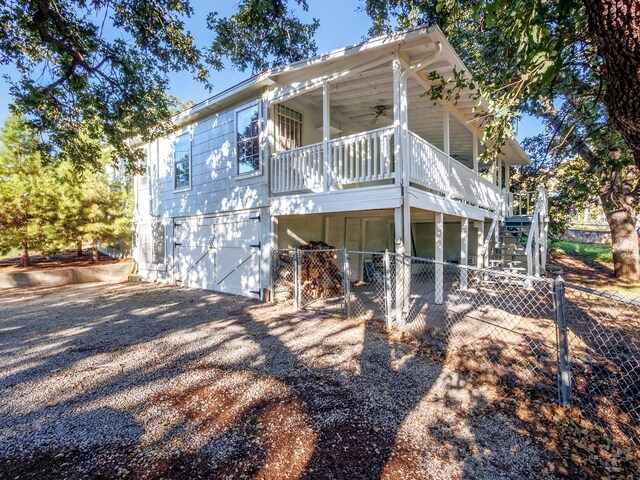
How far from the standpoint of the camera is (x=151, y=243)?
1128 centimetres

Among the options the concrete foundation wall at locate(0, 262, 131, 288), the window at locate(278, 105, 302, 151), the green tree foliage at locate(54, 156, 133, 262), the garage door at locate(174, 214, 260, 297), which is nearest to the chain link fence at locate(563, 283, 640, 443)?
the garage door at locate(174, 214, 260, 297)

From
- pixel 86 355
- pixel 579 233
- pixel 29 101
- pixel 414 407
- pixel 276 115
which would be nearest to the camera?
pixel 414 407

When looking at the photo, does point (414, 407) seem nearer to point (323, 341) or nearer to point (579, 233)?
point (323, 341)

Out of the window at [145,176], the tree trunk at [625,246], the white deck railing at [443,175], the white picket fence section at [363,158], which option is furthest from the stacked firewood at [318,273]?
the tree trunk at [625,246]

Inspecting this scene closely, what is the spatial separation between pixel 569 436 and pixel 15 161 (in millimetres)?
14705

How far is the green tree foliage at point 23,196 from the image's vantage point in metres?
9.60

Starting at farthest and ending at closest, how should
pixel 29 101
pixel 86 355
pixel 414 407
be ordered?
pixel 29 101, pixel 86 355, pixel 414 407

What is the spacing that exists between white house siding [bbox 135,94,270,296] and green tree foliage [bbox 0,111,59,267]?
2727 mm

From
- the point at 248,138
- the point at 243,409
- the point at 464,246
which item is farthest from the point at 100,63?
the point at 464,246

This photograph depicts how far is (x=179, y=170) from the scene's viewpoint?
10.3 m

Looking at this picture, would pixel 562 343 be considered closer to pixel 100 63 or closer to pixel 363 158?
pixel 363 158

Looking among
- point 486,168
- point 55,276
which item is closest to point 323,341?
point 55,276

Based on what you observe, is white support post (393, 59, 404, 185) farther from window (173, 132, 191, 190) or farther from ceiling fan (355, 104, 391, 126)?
window (173, 132, 191, 190)

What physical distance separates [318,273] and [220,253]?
9.94ft
